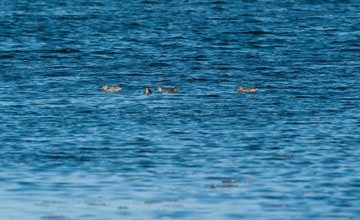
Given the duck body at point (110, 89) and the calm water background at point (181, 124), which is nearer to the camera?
the calm water background at point (181, 124)

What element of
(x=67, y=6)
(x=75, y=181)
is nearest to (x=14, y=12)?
(x=67, y=6)

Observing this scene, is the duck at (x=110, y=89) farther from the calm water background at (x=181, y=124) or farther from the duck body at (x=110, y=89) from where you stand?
the calm water background at (x=181, y=124)

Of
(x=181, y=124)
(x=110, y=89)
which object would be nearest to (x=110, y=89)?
(x=110, y=89)

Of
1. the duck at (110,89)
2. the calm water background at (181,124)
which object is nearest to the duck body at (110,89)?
the duck at (110,89)

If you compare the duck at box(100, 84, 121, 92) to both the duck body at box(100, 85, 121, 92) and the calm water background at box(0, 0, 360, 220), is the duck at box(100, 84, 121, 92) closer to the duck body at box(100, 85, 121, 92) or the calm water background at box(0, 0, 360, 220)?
the duck body at box(100, 85, 121, 92)

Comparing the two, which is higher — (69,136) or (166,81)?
(69,136)

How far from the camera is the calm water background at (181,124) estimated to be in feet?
61.6

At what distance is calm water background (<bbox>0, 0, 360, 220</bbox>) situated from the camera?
18.8m

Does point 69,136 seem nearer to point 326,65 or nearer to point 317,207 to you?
point 317,207

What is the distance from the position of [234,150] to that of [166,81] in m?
13.6

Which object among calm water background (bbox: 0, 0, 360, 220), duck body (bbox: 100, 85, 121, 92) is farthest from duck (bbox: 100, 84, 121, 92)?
calm water background (bbox: 0, 0, 360, 220)

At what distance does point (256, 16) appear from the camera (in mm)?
65500

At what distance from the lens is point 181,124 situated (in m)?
27.4

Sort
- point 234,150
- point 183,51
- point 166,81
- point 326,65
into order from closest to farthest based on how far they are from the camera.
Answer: point 234,150 < point 166,81 < point 326,65 < point 183,51
